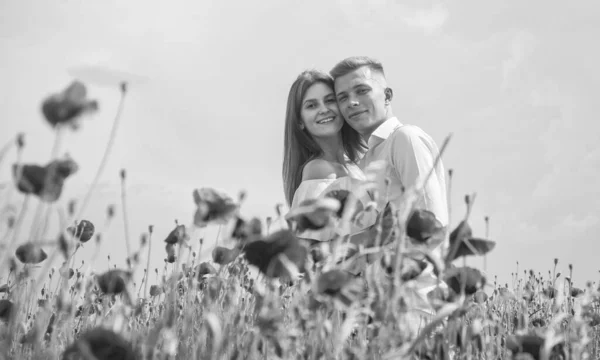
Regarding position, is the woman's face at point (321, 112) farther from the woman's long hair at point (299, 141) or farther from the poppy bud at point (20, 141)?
the poppy bud at point (20, 141)

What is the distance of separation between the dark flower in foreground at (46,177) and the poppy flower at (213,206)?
335 millimetres

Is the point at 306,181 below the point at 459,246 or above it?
above

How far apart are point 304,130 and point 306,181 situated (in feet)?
2.07

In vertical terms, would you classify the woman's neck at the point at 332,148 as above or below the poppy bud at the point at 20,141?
above

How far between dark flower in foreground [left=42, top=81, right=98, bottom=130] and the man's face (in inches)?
102

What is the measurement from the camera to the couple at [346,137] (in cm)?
320

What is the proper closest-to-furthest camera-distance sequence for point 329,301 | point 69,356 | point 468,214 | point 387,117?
point 69,356 → point 329,301 → point 468,214 → point 387,117

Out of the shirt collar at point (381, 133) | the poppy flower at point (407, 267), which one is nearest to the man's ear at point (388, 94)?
the shirt collar at point (381, 133)

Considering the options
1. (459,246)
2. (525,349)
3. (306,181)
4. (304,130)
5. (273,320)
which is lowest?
(525,349)

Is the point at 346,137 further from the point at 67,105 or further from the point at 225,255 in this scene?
the point at 67,105

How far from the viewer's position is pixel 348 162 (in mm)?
4484

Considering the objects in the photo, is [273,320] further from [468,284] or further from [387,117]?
[387,117]

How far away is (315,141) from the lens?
15.0 ft

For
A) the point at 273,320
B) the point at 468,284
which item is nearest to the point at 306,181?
the point at 468,284
